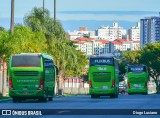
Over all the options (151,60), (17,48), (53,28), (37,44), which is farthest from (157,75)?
(17,48)

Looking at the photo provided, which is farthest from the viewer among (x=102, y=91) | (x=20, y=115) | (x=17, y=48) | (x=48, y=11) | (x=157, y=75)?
(x=157, y=75)

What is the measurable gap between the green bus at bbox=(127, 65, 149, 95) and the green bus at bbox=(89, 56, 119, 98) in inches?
992

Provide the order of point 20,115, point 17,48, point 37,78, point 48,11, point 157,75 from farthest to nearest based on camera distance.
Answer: point 157,75, point 48,11, point 17,48, point 37,78, point 20,115

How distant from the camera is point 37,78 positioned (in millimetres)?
49844

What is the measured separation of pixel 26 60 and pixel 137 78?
44.1 meters

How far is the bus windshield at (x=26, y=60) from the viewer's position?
49.7 m

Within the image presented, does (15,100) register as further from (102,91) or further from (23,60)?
(102,91)

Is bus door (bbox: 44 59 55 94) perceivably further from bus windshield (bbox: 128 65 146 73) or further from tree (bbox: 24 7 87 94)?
bus windshield (bbox: 128 65 146 73)

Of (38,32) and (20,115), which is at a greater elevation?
(38,32)

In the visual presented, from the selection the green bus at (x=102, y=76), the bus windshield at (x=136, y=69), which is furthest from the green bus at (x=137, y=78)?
the green bus at (x=102, y=76)

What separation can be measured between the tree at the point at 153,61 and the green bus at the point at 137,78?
43.5 metres

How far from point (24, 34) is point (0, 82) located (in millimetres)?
5334

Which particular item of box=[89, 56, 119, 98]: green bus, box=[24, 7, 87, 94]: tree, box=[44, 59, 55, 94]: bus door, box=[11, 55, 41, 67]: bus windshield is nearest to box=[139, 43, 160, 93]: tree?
box=[24, 7, 87, 94]: tree

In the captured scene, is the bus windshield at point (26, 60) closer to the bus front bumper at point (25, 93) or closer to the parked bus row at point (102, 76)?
the bus front bumper at point (25, 93)
